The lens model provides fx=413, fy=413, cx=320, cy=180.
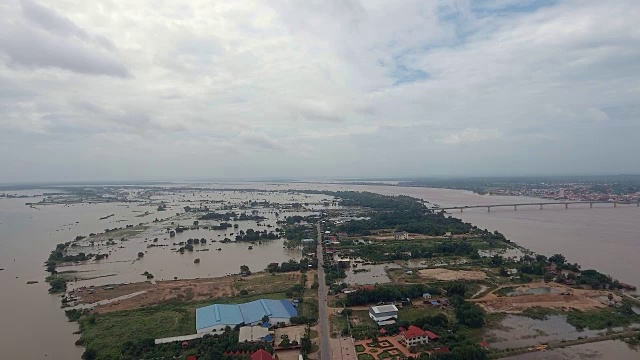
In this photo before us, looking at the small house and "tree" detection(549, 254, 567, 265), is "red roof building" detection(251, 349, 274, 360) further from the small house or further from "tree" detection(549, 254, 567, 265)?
the small house

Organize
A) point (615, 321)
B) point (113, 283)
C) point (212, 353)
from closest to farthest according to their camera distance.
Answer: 1. point (212, 353)
2. point (615, 321)
3. point (113, 283)

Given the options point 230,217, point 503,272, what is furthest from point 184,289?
point 230,217

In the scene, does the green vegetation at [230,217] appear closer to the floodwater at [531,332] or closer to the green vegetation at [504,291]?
the green vegetation at [504,291]

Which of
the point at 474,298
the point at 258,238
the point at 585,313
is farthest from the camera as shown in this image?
the point at 258,238

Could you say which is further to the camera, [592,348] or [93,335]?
[93,335]

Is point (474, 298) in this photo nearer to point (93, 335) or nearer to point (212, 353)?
point (212, 353)

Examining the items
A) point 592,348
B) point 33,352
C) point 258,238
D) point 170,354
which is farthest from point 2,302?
point 592,348
